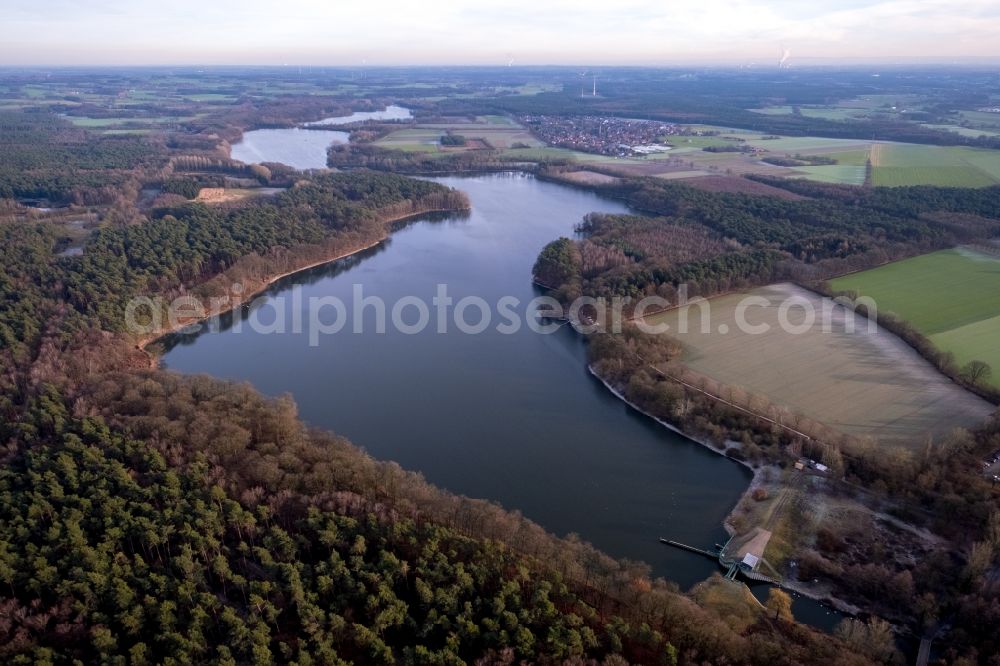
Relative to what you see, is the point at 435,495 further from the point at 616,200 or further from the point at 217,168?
the point at 217,168

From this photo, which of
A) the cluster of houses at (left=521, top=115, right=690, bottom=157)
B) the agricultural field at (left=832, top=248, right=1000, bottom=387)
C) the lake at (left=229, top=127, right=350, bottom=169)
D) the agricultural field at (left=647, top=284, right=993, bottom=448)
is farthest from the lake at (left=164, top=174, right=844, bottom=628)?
the cluster of houses at (left=521, top=115, right=690, bottom=157)

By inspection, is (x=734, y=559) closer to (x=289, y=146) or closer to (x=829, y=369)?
(x=829, y=369)

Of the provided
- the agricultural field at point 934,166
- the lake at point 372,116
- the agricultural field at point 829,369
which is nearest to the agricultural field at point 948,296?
the agricultural field at point 829,369

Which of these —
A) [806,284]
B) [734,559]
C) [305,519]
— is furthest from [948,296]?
[305,519]

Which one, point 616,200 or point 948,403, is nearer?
point 948,403

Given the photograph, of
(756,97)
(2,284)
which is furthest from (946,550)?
(756,97)

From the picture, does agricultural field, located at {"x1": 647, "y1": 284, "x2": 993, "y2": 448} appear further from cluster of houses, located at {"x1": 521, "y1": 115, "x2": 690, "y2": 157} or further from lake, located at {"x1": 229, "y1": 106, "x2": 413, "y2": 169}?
lake, located at {"x1": 229, "y1": 106, "x2": 413, "y2": 169}

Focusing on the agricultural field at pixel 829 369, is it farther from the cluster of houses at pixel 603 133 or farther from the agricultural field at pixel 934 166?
the cluster of houses at pixel 603 133
